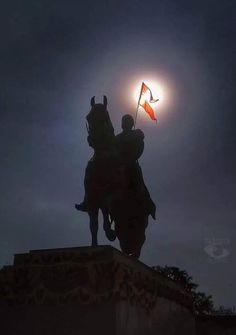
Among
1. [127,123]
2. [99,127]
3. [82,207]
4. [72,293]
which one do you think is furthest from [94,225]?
[127,123]

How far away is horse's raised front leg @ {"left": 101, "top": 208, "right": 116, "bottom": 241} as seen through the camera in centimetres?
724

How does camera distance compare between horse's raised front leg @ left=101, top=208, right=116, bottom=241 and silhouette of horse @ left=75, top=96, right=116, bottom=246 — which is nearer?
silhouette of horse @ left=75, top=96, right=116, bottom=246

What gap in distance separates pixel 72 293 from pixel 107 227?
7.71ft

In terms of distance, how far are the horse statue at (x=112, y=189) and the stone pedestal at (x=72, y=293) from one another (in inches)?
58.2

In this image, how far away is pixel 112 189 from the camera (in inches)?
279

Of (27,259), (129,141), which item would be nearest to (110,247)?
(27,259)

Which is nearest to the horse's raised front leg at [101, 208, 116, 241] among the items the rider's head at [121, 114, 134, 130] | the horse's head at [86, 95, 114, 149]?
the horse's head at [86, 95, 114, 149]

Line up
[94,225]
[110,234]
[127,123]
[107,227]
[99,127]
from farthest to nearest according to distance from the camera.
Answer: [127,123] < [110,234] < [107,227] < [99,127] < [94,225]

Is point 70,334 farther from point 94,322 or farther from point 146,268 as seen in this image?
point 146,268

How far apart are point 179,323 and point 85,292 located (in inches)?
117

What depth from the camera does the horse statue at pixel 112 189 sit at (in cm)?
709

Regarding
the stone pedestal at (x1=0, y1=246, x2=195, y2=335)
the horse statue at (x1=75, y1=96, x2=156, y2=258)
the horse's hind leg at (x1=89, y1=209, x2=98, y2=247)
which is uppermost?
the horse statue at (x1=75, y1=96, x2=156, y2=258)

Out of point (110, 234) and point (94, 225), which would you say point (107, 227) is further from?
point (94, 225)

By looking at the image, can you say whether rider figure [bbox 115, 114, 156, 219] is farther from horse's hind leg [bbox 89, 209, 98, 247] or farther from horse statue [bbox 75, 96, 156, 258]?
horse's hind leg [bbox 89, 209, 98, 247]
